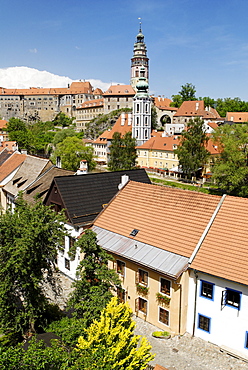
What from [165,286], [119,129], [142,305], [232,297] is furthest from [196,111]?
[232,297]

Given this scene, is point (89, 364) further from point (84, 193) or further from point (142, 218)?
Result: point (84, 193)

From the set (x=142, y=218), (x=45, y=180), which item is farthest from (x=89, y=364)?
(x=45, y=180)

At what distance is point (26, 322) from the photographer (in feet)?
48.0

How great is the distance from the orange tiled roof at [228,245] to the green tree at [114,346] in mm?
5884

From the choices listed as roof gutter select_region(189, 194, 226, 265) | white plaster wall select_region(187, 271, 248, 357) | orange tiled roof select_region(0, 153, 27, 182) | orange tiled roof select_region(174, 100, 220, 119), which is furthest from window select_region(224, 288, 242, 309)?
orange tiled roof select_region(174, 100, 220, 119)

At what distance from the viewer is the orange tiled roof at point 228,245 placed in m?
15.5

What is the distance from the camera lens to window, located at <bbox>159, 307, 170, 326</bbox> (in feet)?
57.1

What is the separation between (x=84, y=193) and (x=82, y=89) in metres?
135

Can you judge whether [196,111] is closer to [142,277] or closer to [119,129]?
[119,129]

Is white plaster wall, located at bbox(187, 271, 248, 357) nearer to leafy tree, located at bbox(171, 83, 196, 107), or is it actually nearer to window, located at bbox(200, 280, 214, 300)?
window, located at bbox(200, 280, 214, 300)

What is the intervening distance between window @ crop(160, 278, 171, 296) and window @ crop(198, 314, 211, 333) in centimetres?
212

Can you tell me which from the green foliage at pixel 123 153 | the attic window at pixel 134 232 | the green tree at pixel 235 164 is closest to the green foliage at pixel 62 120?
the green foliage at pixel 123 153

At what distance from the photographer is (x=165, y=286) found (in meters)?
17.3

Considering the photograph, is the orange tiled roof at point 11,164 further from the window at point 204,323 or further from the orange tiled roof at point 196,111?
the orange tiled roof at point 196,111
